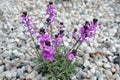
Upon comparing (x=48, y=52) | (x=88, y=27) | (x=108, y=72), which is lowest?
(x=108, y=72)

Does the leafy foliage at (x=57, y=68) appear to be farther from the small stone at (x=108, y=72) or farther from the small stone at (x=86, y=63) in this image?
the small stone at (x=108, y=72)

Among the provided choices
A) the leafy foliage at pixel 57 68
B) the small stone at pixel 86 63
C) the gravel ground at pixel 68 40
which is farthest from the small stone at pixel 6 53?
the small stone at pixel 86 63

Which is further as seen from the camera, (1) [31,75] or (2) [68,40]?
(2) [68,40]

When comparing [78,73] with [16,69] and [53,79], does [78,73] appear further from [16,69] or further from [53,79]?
[16,69]

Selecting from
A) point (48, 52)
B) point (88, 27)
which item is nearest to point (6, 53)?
point (48, 52)

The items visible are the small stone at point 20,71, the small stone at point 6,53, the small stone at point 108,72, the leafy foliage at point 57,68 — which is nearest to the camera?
the leafy foliage at point 57,68

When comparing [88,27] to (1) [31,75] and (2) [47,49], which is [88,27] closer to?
(2) [47,49]

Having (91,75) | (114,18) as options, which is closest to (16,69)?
(91,75)

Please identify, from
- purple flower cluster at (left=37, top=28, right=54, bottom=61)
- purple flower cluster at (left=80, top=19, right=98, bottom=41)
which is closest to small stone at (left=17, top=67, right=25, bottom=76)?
purple flower cluster at (left=37, top=28, right=54, bottom=61)

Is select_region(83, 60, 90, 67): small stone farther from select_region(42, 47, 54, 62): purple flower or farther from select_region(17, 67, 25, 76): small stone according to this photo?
select_region(42, 47, 54, 62): purple flower
